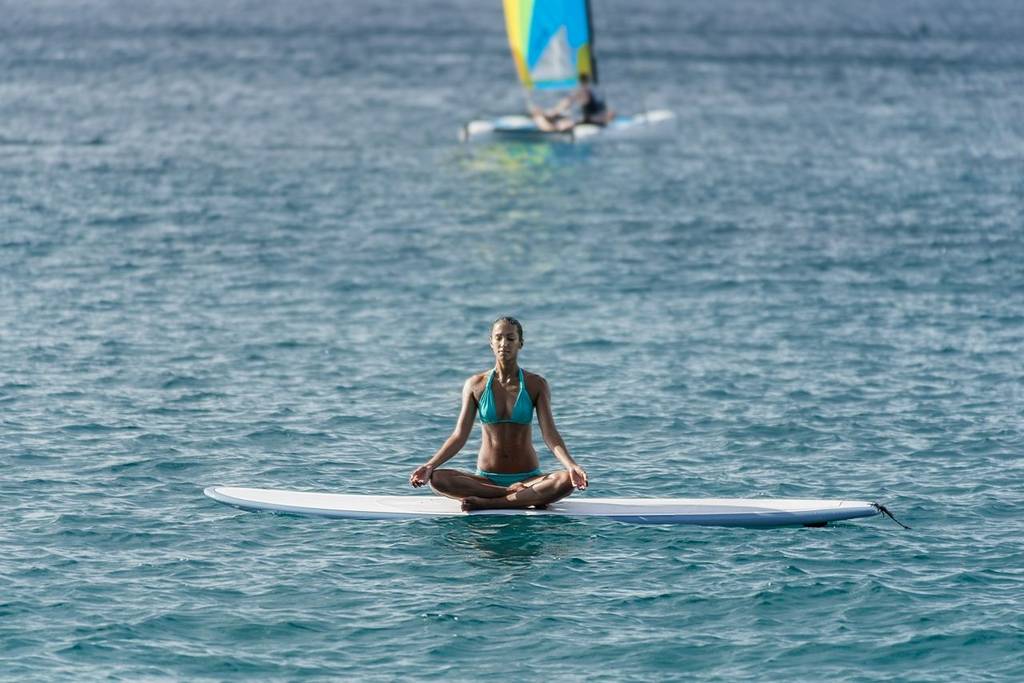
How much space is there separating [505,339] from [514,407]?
1.02 metres

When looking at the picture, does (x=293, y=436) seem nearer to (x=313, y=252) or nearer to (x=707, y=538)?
(x=707, y=538)

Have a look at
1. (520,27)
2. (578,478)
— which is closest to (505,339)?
(578,478)

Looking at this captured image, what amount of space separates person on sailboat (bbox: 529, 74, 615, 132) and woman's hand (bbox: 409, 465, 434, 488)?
45.6m

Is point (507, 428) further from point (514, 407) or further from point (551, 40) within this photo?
point (551, 40)

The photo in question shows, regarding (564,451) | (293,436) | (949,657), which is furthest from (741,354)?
(949,657)

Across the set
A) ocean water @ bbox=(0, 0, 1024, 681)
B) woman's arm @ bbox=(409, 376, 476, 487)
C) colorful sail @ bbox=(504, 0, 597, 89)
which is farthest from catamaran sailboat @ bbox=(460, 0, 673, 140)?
woman's arm @ bbox=(409, 376, 476, 487)

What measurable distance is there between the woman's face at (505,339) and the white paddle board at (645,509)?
7.19ft

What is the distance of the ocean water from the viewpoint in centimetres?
1892

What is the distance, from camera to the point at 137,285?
39531mm

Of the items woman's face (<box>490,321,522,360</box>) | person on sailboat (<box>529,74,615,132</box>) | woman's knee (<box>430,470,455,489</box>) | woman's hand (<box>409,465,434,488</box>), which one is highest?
person on sailboat (<box>529,74,615,132</box>)

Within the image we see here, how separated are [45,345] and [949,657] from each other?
68.0ft

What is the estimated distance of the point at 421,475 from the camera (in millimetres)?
20828

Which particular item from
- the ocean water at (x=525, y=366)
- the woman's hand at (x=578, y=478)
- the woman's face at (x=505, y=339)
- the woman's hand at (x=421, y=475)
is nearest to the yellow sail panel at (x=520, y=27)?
the ocean water at (x=525, y=366)

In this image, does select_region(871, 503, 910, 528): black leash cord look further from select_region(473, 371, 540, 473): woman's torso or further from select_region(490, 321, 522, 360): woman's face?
select_region(490, 321, 522, 360): woman's face
